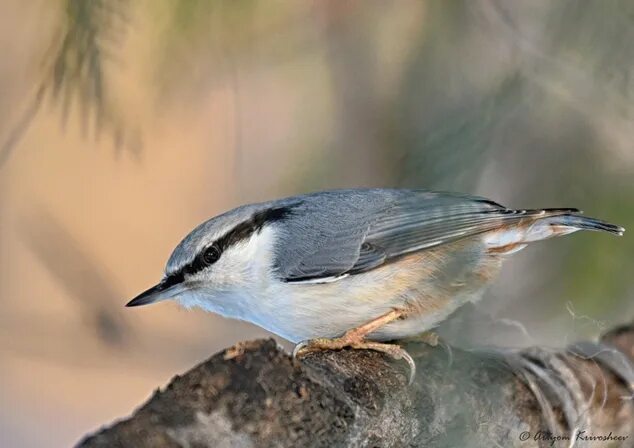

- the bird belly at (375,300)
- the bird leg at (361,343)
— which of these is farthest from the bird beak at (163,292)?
the bird leg at (361,343)

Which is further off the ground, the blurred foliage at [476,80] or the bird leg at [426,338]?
the blurred foliage at [476,80]

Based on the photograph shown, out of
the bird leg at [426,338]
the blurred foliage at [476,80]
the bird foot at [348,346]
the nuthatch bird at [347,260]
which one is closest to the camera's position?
the blurred foliage at [476,80]

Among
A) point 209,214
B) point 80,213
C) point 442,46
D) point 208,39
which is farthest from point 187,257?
point 80,213

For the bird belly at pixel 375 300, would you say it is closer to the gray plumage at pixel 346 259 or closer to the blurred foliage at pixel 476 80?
the gray plumage at pixel 346 259

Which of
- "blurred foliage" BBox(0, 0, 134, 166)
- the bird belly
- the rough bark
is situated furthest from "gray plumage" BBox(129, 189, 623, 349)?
"blurred foliage" BBox(0, 0, 134, 166)

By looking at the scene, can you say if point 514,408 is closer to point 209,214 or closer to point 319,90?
point 319,90

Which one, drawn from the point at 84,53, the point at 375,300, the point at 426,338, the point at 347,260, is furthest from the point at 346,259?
the point at 84,53

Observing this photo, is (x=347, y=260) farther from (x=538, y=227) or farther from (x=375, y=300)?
(x=538, y=227)

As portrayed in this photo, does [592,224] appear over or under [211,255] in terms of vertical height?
over
